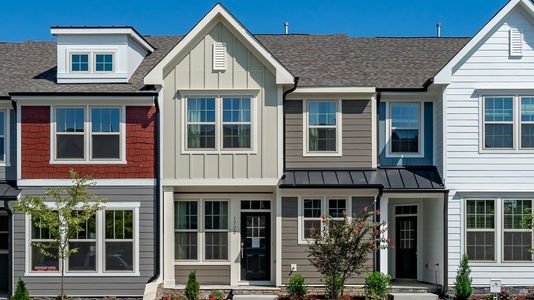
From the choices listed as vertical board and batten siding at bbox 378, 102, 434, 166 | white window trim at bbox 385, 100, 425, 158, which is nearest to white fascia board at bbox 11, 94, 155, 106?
vertical board and batten siding at bbox 378, 102, 434, 166

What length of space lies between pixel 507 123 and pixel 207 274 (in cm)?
985

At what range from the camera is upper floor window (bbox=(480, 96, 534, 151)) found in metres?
22.0

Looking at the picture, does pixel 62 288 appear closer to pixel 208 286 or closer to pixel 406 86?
pixel 208 286

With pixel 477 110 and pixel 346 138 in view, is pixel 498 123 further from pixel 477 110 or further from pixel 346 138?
pixel 346 138

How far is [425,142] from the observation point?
23172mm

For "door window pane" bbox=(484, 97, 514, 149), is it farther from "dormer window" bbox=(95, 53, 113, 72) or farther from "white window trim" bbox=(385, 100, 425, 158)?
"dormer window" bbox=(95, 53, 113, 72)

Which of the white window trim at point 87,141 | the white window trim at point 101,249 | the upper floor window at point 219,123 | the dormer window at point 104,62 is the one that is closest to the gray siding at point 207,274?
the white window trim at point 101,249

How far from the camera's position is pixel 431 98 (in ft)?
75.9

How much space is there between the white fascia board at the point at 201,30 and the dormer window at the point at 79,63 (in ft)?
8.03

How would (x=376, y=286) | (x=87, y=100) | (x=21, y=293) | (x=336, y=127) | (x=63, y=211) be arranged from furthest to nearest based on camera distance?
(x=336, y=127) → (x=87, y=100) → (x=376, y=286) → (x=21, y=293) → (x=63, y=211)

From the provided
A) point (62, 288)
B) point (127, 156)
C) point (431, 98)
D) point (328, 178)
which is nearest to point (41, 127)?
point (127, 156)

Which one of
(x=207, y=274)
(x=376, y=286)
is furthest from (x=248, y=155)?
(x=376, y=286)

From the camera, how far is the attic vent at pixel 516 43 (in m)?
21.9

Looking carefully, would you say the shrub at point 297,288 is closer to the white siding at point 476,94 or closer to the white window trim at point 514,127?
the white siding at point 476,94
